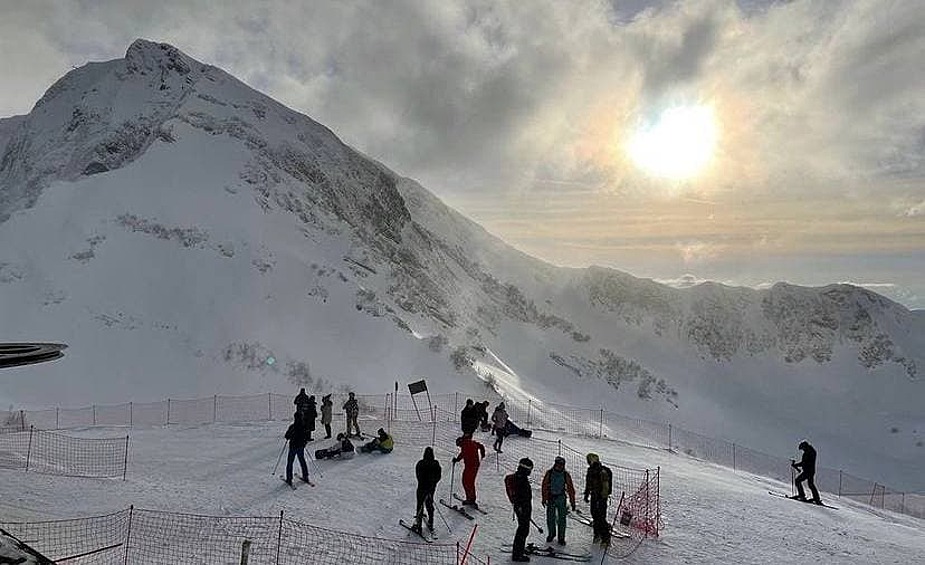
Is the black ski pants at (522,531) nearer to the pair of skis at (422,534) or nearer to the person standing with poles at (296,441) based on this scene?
the pair of skis at (422,534)

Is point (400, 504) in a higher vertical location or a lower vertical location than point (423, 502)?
lower

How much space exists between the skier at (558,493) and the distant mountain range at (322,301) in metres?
23.7

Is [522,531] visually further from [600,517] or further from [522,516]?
[600,517]

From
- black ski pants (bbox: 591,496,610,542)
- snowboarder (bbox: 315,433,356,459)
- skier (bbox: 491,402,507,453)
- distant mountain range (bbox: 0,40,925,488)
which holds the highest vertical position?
distant mountain range (bbox: 0,40,925,488)

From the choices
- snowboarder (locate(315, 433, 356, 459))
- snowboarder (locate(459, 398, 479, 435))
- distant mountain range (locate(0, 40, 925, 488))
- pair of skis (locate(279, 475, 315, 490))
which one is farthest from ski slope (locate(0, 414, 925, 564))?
distant mountain range (locate(0, 40, 925, 488))

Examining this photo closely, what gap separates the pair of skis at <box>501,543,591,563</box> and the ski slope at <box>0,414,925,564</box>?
1.35 ft

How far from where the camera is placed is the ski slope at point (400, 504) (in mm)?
11477

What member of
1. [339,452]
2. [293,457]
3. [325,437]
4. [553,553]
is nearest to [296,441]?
[293,457]

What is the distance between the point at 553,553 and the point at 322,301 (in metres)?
31.8

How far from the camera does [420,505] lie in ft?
36.4

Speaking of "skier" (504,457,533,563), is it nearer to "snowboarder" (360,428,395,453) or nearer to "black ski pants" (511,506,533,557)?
"black ski pants" (511,506,533,557)

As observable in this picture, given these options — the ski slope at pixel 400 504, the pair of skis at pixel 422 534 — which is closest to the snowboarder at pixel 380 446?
the ski slope at pixel 400 504

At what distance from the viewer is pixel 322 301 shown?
40281 mm

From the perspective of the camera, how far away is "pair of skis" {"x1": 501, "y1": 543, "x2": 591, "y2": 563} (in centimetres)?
1047
